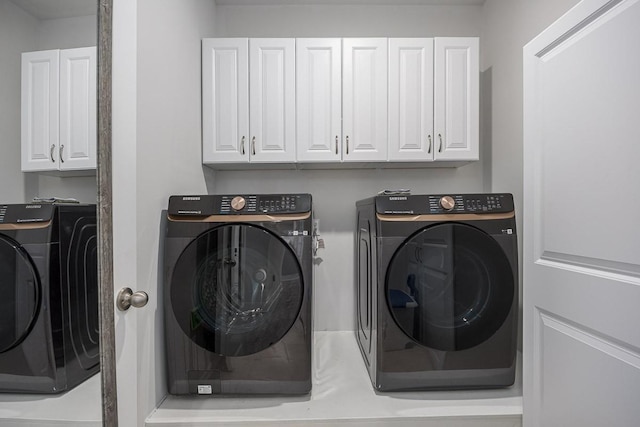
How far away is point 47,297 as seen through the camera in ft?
2.47

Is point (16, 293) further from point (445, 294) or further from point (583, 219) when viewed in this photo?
point (583, 219)

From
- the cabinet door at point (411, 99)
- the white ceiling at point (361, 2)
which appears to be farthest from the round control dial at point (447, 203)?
the white ceiling at point (361, 2)

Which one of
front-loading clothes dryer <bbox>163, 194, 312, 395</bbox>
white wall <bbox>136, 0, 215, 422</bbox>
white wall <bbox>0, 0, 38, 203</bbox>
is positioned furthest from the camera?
front-loading clothes dryer <bbox>163, 194, 312, 395</bbox>

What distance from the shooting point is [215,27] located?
6.39 feet

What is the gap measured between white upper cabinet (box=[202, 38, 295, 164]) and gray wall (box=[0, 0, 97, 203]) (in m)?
0.93

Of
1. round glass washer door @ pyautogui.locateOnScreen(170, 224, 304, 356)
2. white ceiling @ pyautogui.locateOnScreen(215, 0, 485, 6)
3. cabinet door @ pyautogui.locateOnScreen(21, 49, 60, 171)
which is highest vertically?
white ceiling @ pyautogui.locateOnScreen(215, 0, 485, 6)

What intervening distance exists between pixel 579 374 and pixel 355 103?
1449 mm

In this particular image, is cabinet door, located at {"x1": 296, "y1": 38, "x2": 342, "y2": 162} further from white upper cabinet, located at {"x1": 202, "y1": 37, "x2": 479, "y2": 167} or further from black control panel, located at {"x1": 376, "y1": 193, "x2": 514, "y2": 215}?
black control panel, located at {"x1": 376, "y1": 193, "x2": 514, "y2": 215}

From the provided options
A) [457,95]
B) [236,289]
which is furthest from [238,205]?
[457,95]

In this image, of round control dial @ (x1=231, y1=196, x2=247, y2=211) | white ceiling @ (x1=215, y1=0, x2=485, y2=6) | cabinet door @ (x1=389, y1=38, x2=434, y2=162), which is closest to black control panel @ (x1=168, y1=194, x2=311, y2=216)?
round control dial @ (x1=231, y1=196, x2=247, y2=211)

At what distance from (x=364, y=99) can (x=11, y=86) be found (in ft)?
4.64

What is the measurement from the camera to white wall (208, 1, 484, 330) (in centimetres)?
197

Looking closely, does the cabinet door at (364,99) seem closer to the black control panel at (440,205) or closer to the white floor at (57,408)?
the black control panel at (440,205)

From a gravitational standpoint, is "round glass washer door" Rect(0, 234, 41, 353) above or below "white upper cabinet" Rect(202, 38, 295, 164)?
below
